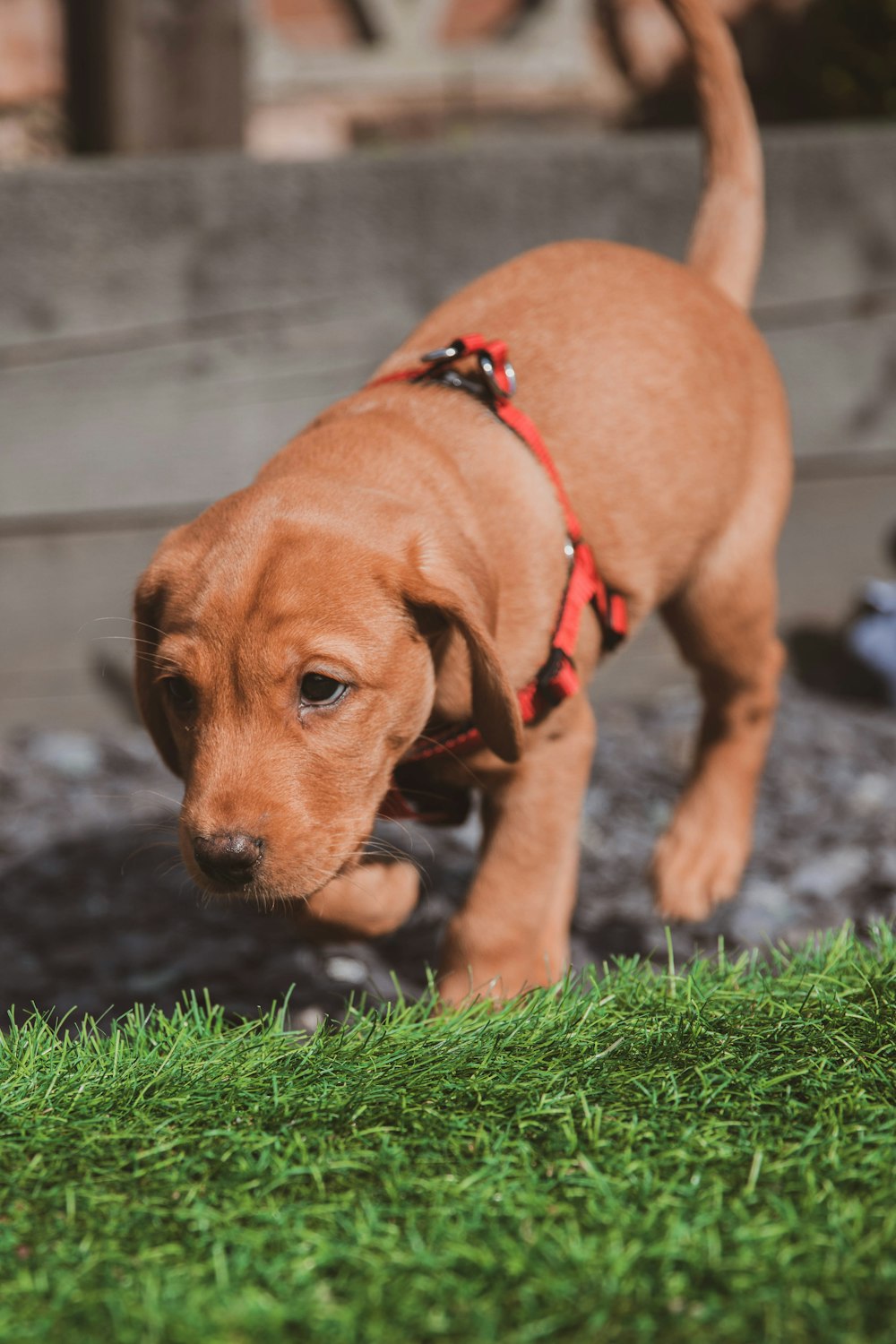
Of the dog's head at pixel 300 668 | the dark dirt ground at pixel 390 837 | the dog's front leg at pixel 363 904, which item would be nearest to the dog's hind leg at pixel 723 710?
the dark dirt ground at pixel 390 837

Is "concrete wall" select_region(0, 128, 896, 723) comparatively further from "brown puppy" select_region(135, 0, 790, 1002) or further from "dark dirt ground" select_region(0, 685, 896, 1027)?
"brown puppy" select_region(135, 0, 790, 1002)

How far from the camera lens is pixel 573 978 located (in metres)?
2.73

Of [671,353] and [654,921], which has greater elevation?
[671,353]

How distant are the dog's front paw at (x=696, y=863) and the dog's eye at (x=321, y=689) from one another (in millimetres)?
1524

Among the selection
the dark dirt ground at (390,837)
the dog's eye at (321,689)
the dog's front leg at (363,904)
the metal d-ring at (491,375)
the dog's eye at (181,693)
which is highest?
the metal d-ring at (491,375)

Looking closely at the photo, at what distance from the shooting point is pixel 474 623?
238cm

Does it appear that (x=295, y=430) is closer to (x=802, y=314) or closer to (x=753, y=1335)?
(x=802, y=314)

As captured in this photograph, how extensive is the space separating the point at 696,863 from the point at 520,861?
1000 millimetres

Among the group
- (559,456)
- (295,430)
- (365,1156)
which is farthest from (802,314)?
(365,1156)

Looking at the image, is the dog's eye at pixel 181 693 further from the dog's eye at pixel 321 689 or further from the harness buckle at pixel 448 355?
the harness buckle at pixel 448 355

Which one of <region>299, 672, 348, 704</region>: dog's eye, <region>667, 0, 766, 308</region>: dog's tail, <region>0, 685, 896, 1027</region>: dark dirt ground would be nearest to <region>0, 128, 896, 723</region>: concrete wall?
<region>0, 685, 896, 1027</region>: dark dirt ground

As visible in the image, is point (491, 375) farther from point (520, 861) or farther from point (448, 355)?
point (520, 861)

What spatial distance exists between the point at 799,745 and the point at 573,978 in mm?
2291

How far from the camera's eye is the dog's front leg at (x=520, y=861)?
9.26ft
